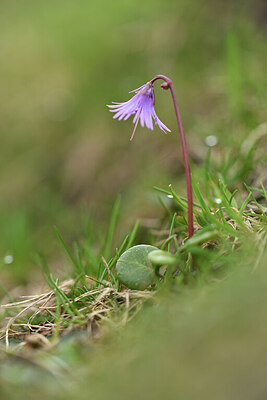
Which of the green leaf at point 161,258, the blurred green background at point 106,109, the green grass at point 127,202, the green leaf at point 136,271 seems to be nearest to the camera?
→ the green grass at point 127,202

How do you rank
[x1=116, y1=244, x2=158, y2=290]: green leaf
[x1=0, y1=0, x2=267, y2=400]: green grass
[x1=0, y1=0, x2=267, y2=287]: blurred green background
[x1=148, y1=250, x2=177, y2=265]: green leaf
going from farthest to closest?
[x1=0, y1=0, x2=267, y2=287]: blurred green background, [x1=116, y1=244, x2=158, y2=290]: green leaf, [x1=148, y1=250, x2=177, y2=265]: green leaf, [x1=0, y1=0, x2=267, y2=400]: green grass

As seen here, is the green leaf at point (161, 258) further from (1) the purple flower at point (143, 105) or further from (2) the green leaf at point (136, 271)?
(1) the purple flower at point (143, 105)

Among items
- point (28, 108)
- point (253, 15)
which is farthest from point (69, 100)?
point (253, 15)

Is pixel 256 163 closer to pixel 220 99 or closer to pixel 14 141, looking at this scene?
pixel 220 99

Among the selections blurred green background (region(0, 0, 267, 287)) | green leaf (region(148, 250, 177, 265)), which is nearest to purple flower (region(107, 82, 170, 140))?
green leaf (region(148, 250, 177, 265))

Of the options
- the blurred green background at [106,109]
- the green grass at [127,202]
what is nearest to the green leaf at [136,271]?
the green grass at [127,202]

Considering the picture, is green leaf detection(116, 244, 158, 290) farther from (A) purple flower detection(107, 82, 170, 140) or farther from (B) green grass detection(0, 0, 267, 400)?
(A) purple flower detection(107, 82, 170, 140)

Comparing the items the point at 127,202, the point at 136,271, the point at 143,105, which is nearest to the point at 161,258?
the point at 136,271

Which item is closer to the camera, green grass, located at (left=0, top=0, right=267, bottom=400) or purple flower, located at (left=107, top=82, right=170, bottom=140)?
green grass, located at (left=0, top=0, right=267, bottom=400)
